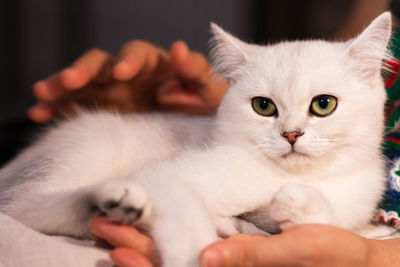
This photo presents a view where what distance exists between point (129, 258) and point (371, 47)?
0.82m

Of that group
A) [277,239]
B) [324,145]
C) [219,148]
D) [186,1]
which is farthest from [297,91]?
[186,1]

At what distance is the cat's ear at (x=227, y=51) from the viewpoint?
1198 mm

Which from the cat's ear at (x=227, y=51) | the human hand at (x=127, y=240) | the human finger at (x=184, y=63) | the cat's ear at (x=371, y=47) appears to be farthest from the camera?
the human finger at (x=184, y=63)

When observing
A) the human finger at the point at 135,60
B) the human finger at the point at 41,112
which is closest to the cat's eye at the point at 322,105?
the human finger at the point at 135,60

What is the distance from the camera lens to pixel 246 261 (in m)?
0.71

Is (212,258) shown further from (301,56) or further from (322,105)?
(301,56)

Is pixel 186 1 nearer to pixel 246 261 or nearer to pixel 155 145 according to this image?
pixel 155 145

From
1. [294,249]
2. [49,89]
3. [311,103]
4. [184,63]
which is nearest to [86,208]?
[294,249]

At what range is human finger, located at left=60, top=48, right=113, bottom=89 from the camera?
1.40 m

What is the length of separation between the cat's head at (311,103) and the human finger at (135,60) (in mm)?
440

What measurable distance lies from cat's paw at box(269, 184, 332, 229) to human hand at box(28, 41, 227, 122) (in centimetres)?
76

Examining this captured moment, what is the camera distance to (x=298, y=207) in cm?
83

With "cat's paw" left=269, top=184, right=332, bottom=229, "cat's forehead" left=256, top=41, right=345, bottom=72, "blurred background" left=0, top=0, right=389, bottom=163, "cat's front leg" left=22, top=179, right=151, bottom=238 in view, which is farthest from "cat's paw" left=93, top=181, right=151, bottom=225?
"blurred background" left=0, top=0, right=389, bottom=163

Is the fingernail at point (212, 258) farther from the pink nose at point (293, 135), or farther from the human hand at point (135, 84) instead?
the human hand at point (135, 84)
